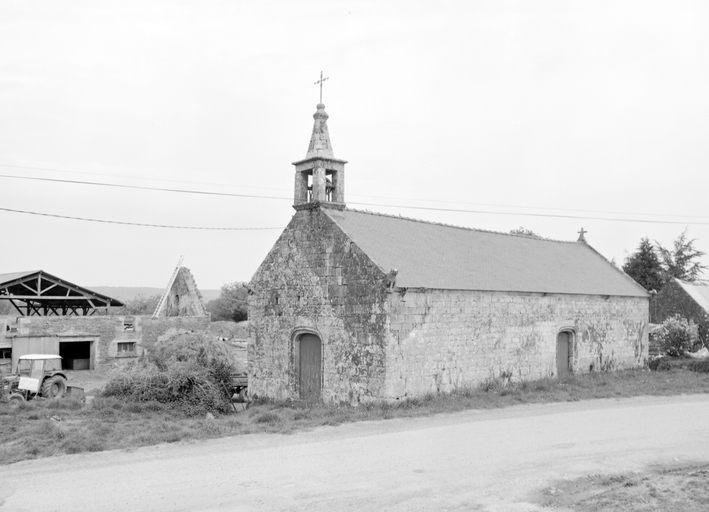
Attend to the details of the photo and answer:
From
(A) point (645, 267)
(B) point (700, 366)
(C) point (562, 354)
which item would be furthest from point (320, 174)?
(A) point (645, 267)

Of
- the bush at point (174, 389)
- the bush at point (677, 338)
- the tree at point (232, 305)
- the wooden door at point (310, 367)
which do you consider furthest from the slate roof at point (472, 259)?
the tree at point (232, 305)

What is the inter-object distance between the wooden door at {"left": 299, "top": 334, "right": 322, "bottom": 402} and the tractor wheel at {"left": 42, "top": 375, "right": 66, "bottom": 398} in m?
8.16

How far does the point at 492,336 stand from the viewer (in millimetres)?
20141

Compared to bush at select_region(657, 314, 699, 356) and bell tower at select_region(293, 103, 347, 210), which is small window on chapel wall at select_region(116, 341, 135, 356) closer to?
bell tower at select_region(293, 103, 347, 210)

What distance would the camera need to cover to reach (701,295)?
36188 mm

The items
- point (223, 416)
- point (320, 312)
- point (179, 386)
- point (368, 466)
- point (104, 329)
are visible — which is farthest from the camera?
point (104, 329)

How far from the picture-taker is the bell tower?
19500mm

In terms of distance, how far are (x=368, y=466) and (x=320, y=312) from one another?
27.6 feet

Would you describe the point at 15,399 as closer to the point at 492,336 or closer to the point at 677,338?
the point at 492,336

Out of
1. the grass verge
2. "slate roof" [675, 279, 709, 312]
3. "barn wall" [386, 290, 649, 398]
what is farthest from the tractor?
"slate roof" [675, 279, 709, 312]

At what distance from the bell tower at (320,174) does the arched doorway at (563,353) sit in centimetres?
1020

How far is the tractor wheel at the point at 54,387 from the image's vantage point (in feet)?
66.3

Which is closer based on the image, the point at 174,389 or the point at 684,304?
the point at 174,389

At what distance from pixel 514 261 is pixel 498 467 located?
14125mm
